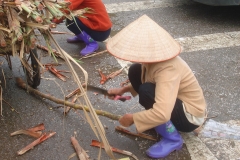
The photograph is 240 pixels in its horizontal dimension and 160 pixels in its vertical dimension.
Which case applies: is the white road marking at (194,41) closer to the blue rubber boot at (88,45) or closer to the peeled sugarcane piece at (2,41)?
the blue rubber boot at (88,45)

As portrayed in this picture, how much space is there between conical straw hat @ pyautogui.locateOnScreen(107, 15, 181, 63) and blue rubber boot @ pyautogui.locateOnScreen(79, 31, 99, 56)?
1727 mm

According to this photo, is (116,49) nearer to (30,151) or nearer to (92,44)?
(30,151)

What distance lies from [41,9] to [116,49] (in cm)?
53

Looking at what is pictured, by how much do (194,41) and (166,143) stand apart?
2122mm

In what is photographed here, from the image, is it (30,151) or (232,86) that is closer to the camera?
(30,151)

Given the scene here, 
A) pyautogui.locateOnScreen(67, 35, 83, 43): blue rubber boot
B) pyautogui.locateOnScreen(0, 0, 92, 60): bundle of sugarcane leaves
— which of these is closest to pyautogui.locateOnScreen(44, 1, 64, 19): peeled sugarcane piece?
pyautogui.locateOnScreen(0, 0, 92, 60): bundle of sugarcane leaves

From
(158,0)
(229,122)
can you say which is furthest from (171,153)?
(158,0)

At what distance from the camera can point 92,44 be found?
4.07 metres

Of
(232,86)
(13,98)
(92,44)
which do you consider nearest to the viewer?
(13,98)

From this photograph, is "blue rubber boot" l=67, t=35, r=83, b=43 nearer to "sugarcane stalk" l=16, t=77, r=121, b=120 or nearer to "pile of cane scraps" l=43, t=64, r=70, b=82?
"pile of cane scraps" l=43, t=64, r=70, b=82

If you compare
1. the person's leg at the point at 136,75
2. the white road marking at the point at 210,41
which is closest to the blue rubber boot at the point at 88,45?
the white road marking at the point at 210,41

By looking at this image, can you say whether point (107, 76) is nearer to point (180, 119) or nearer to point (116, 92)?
point (116, 92)

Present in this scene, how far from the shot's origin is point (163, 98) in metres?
2.21

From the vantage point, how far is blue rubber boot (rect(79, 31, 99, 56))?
4.00 meters
